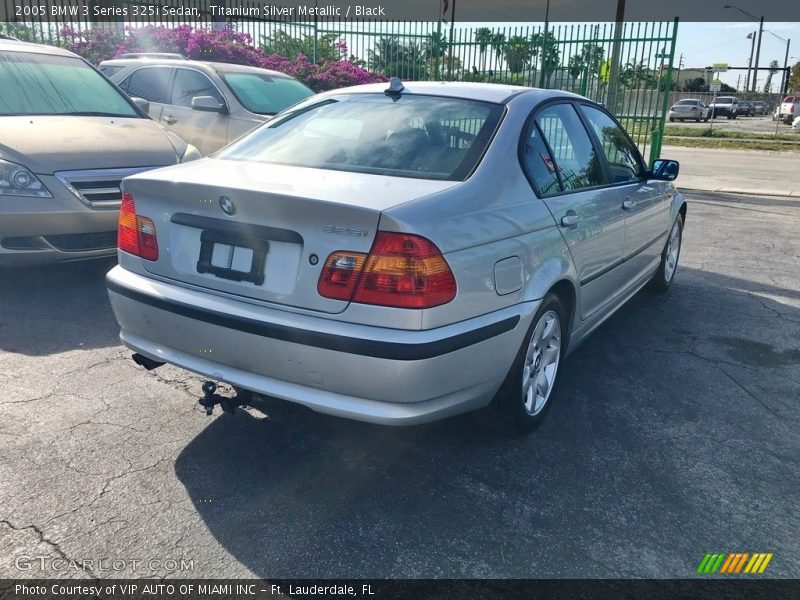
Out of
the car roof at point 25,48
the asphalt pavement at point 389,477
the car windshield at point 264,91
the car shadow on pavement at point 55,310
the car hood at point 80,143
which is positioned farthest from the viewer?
the car windshield at point 264,91

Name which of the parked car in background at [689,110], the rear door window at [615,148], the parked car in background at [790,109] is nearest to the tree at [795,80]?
the parked car in background at [790,109]

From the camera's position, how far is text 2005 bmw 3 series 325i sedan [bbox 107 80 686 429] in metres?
2.59

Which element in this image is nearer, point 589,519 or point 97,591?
point 97,591

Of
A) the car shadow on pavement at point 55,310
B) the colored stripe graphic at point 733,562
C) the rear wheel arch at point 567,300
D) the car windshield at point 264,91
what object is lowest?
the colored stripe graphic at point 733,562

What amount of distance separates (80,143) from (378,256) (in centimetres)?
382

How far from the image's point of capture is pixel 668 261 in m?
6.01

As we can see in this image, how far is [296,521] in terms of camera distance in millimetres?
2682

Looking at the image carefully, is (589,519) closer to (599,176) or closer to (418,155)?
(418,155)

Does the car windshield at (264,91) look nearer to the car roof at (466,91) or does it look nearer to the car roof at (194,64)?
the car roof at (194,64)

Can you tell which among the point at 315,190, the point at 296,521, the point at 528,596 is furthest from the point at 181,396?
the point at 528,596

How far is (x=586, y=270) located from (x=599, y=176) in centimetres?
75

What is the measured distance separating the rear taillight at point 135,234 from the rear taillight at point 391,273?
38.3 inches

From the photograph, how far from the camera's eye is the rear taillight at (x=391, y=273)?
256 cm
